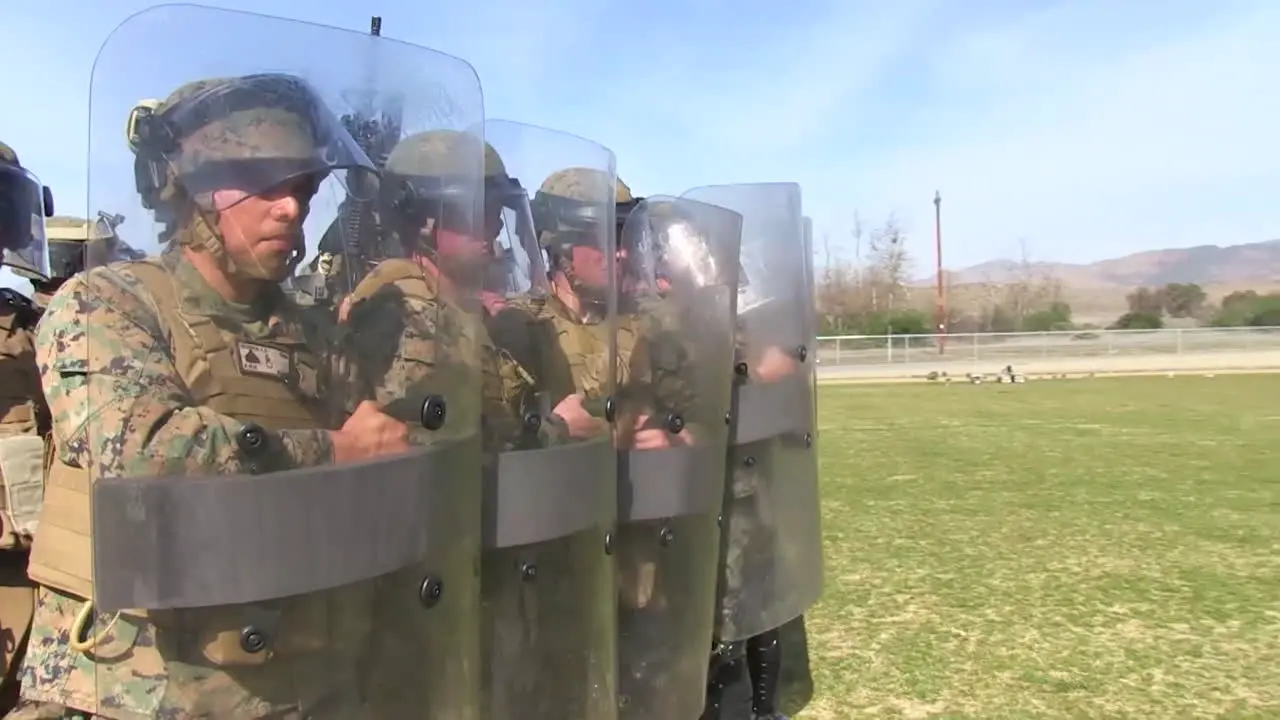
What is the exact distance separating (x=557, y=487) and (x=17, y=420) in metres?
1.56

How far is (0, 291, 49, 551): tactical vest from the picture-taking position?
2600 millimetres

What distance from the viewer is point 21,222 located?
306 cm

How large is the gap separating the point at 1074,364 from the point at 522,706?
30.5 meters

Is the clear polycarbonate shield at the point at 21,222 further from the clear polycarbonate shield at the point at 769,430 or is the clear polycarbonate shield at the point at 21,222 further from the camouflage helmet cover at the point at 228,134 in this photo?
the clear polycarbonate shield at the point at 769,430

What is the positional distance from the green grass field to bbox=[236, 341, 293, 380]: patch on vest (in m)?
3.24

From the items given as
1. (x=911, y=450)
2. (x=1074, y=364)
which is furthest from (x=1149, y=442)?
(x=1074, y=364)

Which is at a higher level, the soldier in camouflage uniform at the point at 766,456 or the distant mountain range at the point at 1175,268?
the distant mountain range at the point at 1175,268

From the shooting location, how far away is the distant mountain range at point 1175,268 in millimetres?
145000

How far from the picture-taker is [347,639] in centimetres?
178

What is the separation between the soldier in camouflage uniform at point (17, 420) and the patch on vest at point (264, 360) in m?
1.20

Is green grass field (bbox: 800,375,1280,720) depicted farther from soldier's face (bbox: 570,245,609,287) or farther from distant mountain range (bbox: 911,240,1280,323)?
distant mountain range (bbox: 911,240,1280,323)

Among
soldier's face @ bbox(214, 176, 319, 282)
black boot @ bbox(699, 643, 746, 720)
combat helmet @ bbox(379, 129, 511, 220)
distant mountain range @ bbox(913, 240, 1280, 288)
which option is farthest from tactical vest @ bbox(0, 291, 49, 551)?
distant mountain range @ bbox(913, 240, 1280, 288)

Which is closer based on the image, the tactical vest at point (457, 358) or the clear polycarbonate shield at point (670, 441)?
the tactical vest at point (457, 358)

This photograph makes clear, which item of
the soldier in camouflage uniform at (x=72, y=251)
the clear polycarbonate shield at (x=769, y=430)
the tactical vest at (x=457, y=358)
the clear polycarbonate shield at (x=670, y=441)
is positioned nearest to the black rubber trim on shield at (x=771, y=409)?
the clear polycarbonate shield at (x=769, y=430)
